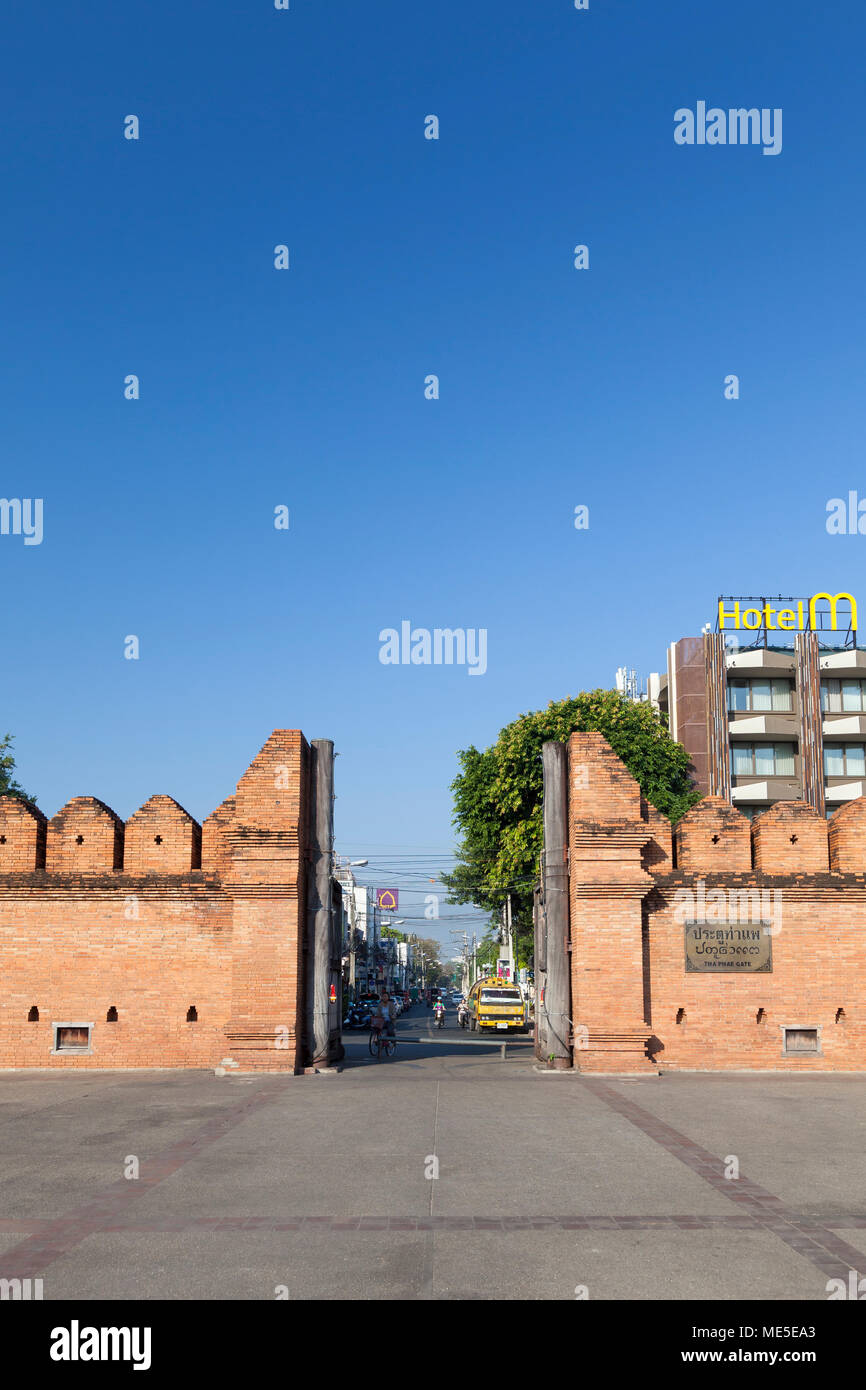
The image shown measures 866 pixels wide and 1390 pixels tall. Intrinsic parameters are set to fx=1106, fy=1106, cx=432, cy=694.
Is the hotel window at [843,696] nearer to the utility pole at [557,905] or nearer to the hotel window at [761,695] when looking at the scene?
the hotel window at [761,695]

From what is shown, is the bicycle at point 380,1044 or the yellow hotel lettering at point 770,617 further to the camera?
the yellow hotel lettering at point 770,617

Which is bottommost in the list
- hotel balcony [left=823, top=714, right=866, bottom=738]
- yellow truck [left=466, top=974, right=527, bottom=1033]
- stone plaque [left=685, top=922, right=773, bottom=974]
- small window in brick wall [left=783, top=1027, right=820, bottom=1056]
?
yellow truck [left=466, top=974, right=527, bottom=1033]

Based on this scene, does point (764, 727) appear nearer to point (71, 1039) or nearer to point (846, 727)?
point (846, 727)

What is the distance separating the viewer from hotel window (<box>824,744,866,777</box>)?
63.1 meters

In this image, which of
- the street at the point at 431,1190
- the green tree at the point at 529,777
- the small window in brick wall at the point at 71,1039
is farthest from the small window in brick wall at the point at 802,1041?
the green tree at the point at 529,777

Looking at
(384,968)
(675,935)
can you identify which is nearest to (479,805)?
(675,935)

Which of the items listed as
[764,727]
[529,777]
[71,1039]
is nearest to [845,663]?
[764,727]

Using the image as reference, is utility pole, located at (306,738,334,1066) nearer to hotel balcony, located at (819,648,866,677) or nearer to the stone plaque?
the stone plaque

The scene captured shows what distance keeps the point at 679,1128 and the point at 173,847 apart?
1007 cm

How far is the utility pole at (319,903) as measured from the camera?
63.1ft

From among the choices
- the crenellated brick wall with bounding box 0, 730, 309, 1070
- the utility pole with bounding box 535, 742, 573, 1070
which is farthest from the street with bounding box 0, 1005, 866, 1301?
the utility pole with bounding box 535, 742, 573, 1070

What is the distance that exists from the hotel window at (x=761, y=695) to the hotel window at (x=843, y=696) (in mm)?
2353

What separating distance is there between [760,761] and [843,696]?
661 cm

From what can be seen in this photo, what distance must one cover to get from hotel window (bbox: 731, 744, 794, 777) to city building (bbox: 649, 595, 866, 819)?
0.19 ft
